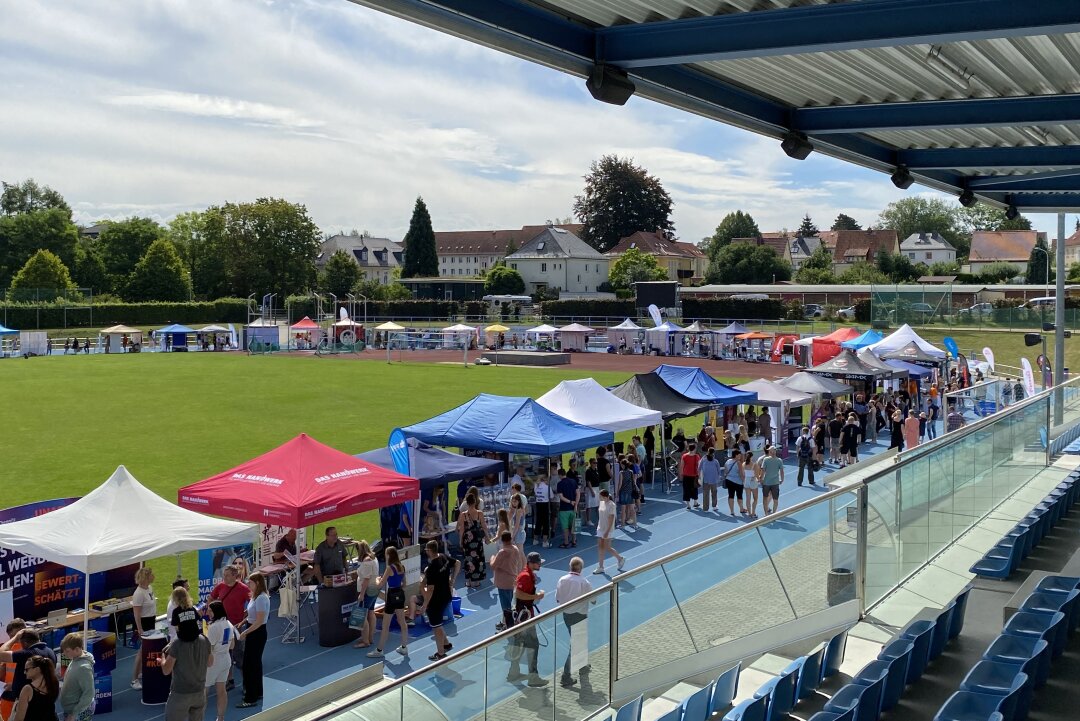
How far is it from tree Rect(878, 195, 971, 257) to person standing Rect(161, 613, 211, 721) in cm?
13644

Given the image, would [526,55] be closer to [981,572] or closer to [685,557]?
[685,557]

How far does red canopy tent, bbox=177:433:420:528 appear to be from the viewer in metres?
11.9

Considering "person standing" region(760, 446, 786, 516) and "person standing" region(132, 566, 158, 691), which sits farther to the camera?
"person standing" region(760, 446, 786, 516)

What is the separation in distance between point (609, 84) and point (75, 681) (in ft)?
22.7

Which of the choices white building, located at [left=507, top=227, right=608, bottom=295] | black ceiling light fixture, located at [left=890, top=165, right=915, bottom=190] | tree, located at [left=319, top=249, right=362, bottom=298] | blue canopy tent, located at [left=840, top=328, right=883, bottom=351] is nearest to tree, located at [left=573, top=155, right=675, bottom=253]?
white building, located at [left=507, top=227, right=608, bottom=295]

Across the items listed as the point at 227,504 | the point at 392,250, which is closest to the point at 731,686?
the point at 227,504

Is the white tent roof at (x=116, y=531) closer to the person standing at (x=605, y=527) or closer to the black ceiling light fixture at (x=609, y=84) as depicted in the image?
the person standing at (x=605, y=527)

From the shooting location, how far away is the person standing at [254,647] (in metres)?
9.98

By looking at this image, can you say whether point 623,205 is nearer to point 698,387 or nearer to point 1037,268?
point 1037,268

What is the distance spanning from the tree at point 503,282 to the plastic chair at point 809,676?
9100cm

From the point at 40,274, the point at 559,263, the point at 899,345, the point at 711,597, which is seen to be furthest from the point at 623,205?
the point at 711,597

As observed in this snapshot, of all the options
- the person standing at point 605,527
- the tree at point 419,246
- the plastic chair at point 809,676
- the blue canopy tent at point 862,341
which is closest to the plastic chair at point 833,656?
the plastic chair at point 809,676

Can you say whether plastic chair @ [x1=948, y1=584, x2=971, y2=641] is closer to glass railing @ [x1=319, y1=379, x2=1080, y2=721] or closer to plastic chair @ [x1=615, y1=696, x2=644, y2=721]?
glass railing @ [x1=319, y1=379, x2=1080, y2=721]

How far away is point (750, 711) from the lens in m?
6.43
